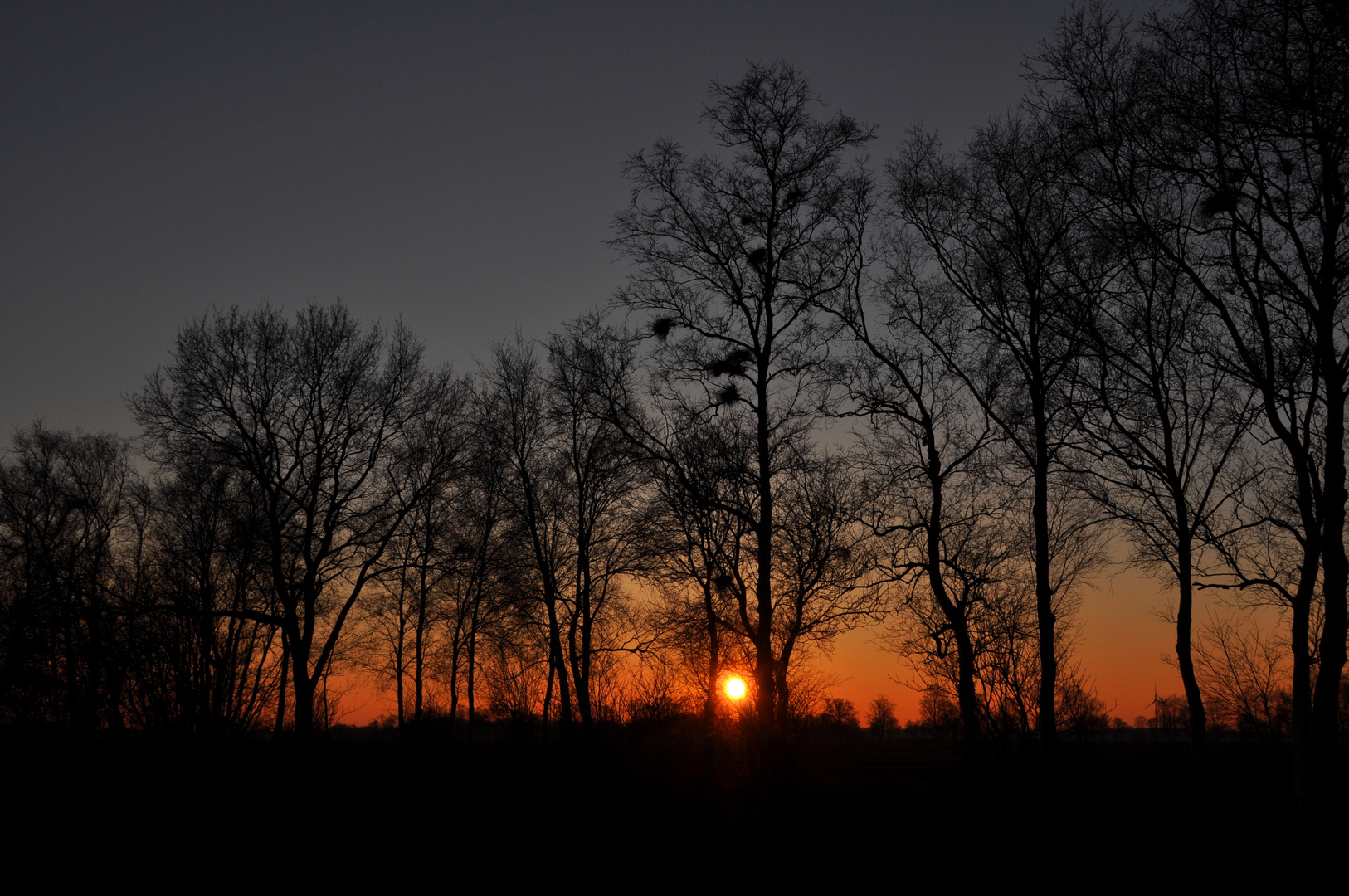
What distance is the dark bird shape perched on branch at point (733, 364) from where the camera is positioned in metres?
15.8

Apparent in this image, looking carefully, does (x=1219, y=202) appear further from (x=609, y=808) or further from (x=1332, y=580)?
(x=609, y=808)

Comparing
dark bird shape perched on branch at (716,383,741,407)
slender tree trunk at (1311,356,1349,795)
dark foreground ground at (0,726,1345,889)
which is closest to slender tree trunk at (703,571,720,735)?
dark foreground ground at (0,726,1345,889)

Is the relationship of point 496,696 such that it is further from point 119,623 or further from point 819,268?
point 819,268

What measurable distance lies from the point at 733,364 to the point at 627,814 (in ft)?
26.8

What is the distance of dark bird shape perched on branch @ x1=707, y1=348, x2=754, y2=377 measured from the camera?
52.0ft

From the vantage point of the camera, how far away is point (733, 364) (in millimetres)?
15852

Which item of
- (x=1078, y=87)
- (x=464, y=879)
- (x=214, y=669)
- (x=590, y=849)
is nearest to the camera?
(x=464, y=879)

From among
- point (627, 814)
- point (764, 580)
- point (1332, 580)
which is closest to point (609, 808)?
point (627, 814)

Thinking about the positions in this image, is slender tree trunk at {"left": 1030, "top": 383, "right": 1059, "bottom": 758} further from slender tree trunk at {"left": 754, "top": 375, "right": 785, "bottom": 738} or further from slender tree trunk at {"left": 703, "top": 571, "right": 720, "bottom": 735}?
slender tree trunk at {"left": 703, "top": 571, "right": 720, "bottom": 735}

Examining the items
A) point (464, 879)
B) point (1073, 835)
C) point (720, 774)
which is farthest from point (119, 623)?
point (1073, 835)

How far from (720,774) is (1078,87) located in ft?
44.5

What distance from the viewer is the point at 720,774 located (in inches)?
642

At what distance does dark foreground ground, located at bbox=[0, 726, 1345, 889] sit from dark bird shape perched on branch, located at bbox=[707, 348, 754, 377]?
711 cm

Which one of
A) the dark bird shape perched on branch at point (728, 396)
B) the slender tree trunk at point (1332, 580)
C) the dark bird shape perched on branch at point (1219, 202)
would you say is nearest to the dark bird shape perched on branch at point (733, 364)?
the dark bird shape perched on branch at point (728, 396)
